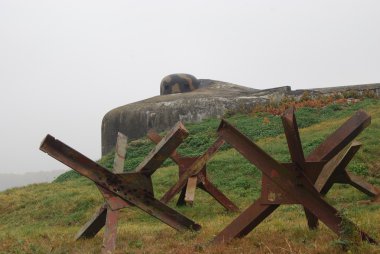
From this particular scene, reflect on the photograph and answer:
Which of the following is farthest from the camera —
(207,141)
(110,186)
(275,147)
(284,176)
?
(207,141)

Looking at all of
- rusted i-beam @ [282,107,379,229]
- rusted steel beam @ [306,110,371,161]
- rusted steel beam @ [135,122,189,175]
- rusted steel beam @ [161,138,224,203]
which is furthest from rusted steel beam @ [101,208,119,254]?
rusted steel beam @ [161,138,224,203]

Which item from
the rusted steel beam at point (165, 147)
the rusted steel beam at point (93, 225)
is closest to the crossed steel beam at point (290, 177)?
the rusted steel beam at point (165, 147)

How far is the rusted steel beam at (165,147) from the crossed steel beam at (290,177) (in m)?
0.81

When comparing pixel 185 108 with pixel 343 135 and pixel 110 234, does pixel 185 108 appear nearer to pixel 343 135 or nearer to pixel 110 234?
pixel 110 234

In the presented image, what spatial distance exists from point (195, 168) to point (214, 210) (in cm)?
127

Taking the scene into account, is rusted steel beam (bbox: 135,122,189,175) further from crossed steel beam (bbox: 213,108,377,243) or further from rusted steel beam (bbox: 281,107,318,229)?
rusted steel beam (bbox: 281,107,318,229)

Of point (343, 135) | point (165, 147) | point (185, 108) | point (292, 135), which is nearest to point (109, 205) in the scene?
point (165, 147)

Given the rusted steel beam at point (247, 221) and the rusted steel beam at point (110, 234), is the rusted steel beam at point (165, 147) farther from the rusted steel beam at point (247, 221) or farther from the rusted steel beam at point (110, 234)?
the rusted steel beam at point (247, 221)

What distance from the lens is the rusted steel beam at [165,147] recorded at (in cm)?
465

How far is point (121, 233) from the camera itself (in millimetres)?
5879

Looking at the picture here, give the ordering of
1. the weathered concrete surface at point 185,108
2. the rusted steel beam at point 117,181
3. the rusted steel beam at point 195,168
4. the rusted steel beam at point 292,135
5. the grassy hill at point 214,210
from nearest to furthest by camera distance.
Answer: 1. the rusted steel beam at point 292,135
2. the grassy hill at point 214,210
3. the rusted steel beam at point 117,181
4. the rusted steel beam at point 195,168
5. the weathered concrete surface at point 185,108

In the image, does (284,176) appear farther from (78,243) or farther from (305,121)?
(305,121)

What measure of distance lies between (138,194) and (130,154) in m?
15.5

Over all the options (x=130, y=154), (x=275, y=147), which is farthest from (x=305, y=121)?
(x=130, y=154)
